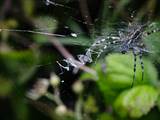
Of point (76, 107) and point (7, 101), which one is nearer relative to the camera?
point (76, 107)

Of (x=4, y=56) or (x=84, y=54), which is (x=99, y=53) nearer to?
(x=84, y=54)

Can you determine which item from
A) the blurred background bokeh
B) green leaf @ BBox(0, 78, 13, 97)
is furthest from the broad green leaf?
green leaf @ BBox(0, 78, 13, 97)

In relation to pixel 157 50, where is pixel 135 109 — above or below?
below

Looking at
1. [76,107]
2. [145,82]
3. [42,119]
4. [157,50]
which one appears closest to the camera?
[157,50]

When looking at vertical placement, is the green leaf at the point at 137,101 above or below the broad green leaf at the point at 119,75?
below

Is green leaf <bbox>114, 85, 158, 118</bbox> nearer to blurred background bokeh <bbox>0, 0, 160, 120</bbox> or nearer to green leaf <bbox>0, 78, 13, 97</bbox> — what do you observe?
blurred background bokeh <bbox>0, 0, 160, 120</bbox>

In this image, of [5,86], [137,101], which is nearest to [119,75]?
[137,101]

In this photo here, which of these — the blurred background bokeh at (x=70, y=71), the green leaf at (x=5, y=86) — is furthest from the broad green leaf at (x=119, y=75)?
the green leaf at (x=5, y=86)

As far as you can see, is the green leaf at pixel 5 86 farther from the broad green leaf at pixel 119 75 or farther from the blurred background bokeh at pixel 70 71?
the broad green leaf at pixel 119 75

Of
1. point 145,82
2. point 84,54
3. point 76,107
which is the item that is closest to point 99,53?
point 84,54
